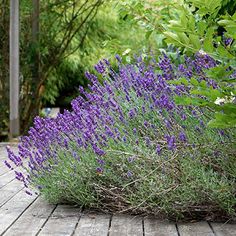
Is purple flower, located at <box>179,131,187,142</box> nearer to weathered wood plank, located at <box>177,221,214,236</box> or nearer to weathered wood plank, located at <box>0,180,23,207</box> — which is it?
weathered wood plank, located at <box>177,221,214,236</box>

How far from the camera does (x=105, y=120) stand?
10.8ft

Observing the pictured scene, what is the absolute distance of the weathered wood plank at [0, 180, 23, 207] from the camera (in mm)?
3701

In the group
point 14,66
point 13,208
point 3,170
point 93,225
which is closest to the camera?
point 93,225

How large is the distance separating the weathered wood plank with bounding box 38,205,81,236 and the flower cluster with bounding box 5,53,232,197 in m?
0.20

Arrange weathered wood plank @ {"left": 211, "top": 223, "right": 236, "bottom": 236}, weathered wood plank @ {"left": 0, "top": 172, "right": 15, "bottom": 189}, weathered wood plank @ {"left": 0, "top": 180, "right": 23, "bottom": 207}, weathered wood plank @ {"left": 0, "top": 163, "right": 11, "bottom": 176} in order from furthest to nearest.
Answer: weathered wood plank @ {"left": 0, "top": 163, "right": 11, "bottom": 176}
weathered wood plank @ {"left": 0, "top": 172, "right": 15, "bottom": 189}
weathered wood plank @ {"left": 0, "top": 180, "right": 23, "bottom": 207}
weathered wood plank @ {"left": 211, "top": 223, "right": 236, "bottom": 236}

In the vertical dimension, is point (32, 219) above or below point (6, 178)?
above

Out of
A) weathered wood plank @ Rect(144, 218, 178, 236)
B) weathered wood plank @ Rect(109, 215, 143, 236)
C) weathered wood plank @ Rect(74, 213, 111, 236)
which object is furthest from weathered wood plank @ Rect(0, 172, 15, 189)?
weathered wood plank @ Rect(144, 218, 178, 236)

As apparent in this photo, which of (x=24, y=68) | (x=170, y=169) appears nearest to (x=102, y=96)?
(x=170, y=169)

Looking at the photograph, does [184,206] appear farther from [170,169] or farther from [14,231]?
[14,231]

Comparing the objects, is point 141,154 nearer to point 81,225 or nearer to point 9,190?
point 81,225

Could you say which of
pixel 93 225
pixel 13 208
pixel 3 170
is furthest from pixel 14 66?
pixel 93 225

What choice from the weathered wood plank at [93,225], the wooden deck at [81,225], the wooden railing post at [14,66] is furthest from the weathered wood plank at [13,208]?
the wooden railing post at [14,66]

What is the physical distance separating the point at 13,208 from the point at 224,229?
126cm

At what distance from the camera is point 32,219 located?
303cm
